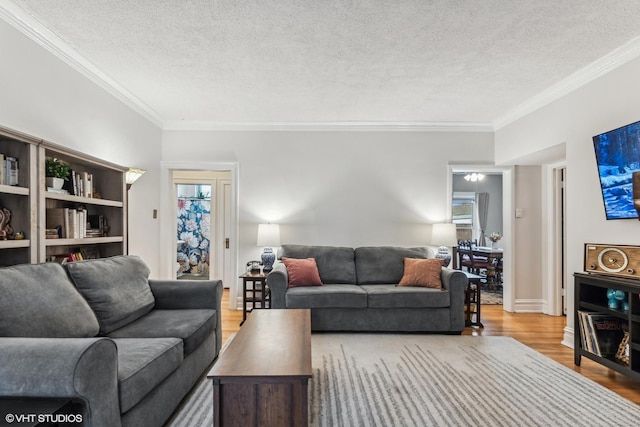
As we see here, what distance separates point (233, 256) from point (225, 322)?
0.93m

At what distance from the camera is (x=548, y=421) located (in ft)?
7.26

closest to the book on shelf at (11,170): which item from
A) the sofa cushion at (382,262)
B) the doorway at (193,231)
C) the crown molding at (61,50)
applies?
the crown molding at (61,50)

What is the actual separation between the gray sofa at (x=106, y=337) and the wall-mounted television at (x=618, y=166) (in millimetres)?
3333

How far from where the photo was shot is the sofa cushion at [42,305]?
176 cm

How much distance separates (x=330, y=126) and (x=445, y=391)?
357cm

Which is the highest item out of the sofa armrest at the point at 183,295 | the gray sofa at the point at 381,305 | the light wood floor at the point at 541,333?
the sofa armrest at the point at 183,295

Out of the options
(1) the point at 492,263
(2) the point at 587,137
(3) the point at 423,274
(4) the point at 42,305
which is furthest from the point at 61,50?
(1) the point at 492,263

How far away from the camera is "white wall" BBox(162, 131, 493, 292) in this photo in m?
5.08

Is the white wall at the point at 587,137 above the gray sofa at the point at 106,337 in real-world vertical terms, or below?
above

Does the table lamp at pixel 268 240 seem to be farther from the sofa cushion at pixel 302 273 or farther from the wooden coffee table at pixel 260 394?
the wooden coffee table at pixel 260 394

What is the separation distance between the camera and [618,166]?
2891 millimetres

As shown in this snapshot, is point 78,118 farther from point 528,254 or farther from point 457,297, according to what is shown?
point 528,254

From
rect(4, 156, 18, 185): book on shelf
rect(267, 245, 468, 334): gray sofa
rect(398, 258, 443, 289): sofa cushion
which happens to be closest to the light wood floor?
rect(267, 245, 468, 334): gray sofa

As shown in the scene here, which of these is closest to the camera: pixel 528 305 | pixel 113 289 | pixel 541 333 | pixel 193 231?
pixel 113 289
